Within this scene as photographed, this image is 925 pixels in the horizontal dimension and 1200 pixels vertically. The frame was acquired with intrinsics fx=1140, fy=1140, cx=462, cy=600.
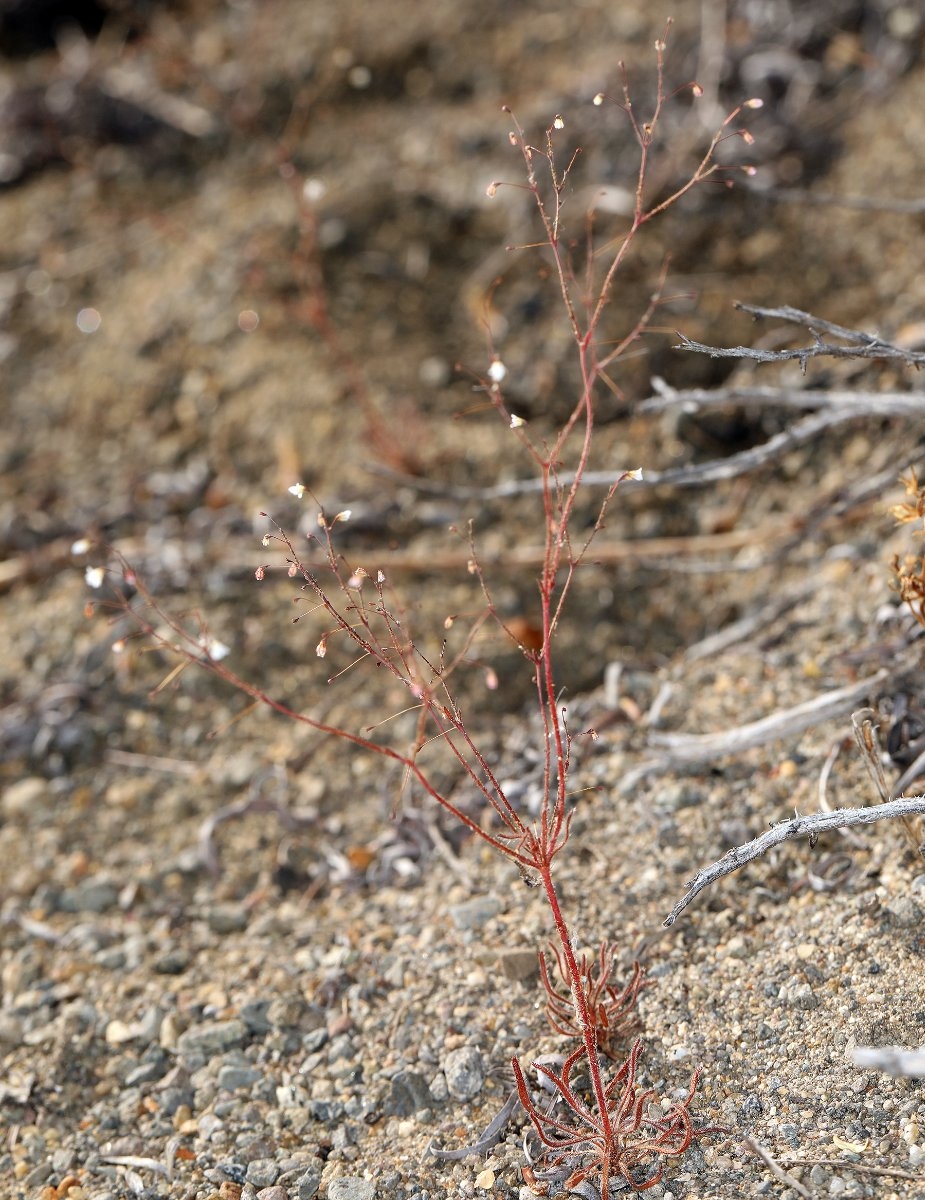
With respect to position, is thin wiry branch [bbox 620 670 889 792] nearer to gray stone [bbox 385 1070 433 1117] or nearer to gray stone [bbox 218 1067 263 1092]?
gray stone [bbox 385 1070 433 1117]

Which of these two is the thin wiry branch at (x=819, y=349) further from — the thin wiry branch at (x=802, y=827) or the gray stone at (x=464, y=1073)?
the gray stone at (x=464, y=1073)

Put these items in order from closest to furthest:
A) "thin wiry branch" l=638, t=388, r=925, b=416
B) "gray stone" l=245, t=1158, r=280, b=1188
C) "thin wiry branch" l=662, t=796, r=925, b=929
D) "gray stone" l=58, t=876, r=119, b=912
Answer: "thin wiry branch" l=662, t=796, r=925, b=929 < "gray stone" l=245, t=1158, r=280, b=1188 < "thin wiry branch" l=638, t=388, r=925, b=416 < "gray stone" l=58, t=876, r=119, b=912

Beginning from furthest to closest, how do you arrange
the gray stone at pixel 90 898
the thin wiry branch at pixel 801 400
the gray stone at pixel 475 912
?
1. the gray stone at pixel 90 898
2. the thin wiry branch at pixel 801 400
3. the gray stone at pixel 475 912

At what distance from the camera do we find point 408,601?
315 cm

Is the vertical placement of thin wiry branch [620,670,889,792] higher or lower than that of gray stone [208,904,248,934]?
higher

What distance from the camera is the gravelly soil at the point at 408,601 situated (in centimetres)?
203

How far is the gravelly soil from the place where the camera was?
80.0 inches

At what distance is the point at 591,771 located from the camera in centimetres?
257

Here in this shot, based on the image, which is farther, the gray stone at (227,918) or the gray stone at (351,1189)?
the gray stone at (227,918)

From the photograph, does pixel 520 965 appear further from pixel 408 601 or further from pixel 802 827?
pixel 408 601

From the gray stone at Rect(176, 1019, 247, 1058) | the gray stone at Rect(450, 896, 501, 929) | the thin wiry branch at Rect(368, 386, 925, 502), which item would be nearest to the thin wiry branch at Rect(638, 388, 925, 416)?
the thin wiry branch at Rect(368, 386, 925, 502)

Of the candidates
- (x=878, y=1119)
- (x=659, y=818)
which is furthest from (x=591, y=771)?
(x=878, y=1119)

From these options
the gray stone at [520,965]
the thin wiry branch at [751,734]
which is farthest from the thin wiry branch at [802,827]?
the thin wiry branch at [751,734]

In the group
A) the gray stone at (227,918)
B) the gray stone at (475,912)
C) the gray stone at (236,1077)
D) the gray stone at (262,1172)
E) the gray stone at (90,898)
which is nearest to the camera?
the gray stone at (262,1172)
